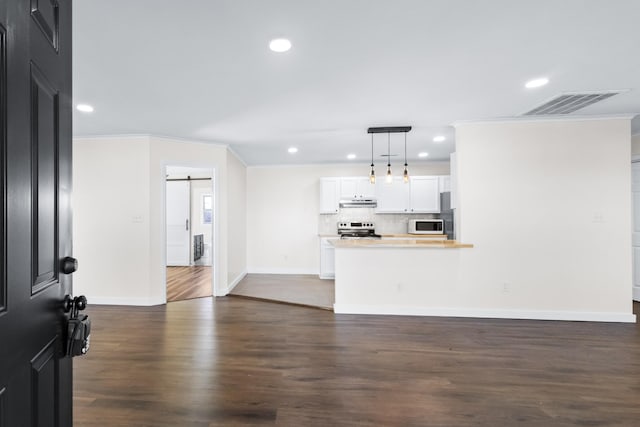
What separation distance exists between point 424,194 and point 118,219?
5480 mm

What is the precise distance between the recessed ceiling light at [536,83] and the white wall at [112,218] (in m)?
4.75

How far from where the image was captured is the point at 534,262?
3.79 meters

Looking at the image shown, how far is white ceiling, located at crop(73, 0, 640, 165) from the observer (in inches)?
70.8

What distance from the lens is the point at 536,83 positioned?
275 centimetres

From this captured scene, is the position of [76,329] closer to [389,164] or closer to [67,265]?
[67,265]

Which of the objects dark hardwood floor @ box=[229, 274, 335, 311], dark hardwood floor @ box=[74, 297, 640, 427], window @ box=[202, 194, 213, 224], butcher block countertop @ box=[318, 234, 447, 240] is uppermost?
window @ box=[202, 194, 213, 224]

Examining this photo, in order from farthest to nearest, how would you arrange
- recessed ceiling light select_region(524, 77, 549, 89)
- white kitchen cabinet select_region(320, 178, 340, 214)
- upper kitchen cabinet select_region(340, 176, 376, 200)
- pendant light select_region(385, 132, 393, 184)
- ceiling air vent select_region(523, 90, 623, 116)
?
white kitchen cabinet select_region(320, 178, 340, 214) < upper kitchen cabinet select_region(340, 176, 376, 200) < pendant light select_region(385, 132, 393, 184) < ceiling air vent select_region(523, 90, 623, 116) < recessed ceiling light select_region(524, 77, 549, 89)

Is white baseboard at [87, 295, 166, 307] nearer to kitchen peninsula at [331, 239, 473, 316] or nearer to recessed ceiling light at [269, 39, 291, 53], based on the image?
kitchen peninsula at [331, 239, 473, 316]

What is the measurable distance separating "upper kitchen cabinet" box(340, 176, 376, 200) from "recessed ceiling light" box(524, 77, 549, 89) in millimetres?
3693

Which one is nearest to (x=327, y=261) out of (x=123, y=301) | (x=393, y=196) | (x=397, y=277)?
(x=393, y=196)

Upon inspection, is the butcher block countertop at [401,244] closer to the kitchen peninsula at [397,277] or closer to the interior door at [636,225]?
the kitchen peninsula at [397,277]

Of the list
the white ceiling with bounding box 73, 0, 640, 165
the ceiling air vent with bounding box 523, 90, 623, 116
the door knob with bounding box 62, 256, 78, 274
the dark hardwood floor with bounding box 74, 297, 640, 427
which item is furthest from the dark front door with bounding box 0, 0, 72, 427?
the ceiling air vent with bounding box 523, 90, 623, 116

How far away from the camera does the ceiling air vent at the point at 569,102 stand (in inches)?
118

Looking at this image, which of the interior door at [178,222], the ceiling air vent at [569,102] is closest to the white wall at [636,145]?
the ceiling air vent at [569,102]
